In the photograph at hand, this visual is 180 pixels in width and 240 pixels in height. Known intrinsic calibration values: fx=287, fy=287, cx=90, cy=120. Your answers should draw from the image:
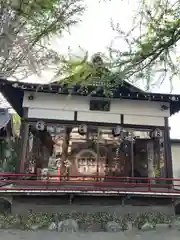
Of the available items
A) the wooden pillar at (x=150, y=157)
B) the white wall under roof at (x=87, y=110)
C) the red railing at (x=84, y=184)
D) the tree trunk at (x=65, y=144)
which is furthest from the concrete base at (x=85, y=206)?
the white wall under roof at (x=87, y=110)

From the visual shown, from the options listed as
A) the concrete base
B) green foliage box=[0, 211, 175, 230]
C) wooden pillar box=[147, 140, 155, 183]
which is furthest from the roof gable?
green foliage box=[0, 211, 175, 230]

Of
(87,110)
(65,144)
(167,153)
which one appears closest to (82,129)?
(87,110)

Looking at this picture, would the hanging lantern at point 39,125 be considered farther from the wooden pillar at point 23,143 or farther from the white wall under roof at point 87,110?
the wooden pillar at point 23,143

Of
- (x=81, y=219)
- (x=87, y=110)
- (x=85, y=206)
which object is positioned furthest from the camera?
(x=87, y=110)

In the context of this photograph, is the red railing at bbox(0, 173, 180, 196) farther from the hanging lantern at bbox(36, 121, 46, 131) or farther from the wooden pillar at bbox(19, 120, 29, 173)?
the hanging lantern at bbox(36, 121, 46, 131)

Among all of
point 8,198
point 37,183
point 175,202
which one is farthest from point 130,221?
point 8,198

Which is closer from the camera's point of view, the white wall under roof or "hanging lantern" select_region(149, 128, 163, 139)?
the white wall under roof

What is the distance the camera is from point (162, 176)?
984cm

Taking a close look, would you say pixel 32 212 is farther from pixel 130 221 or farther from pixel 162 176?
pixel 162 176

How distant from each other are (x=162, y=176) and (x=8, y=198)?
509 cm

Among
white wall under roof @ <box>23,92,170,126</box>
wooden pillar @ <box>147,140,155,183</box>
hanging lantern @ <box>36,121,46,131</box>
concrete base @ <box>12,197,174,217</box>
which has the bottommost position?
concrete base @ <box>12,197,174,217</box>

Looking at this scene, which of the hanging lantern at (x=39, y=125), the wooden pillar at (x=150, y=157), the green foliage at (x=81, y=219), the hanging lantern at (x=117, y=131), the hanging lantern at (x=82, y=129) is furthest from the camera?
the wooden pillar at (x=150, y=157)

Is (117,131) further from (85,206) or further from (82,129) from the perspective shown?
(85,206)

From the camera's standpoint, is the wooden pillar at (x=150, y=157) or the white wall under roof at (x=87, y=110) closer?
the white wall under roof at (x=87, y=110)
